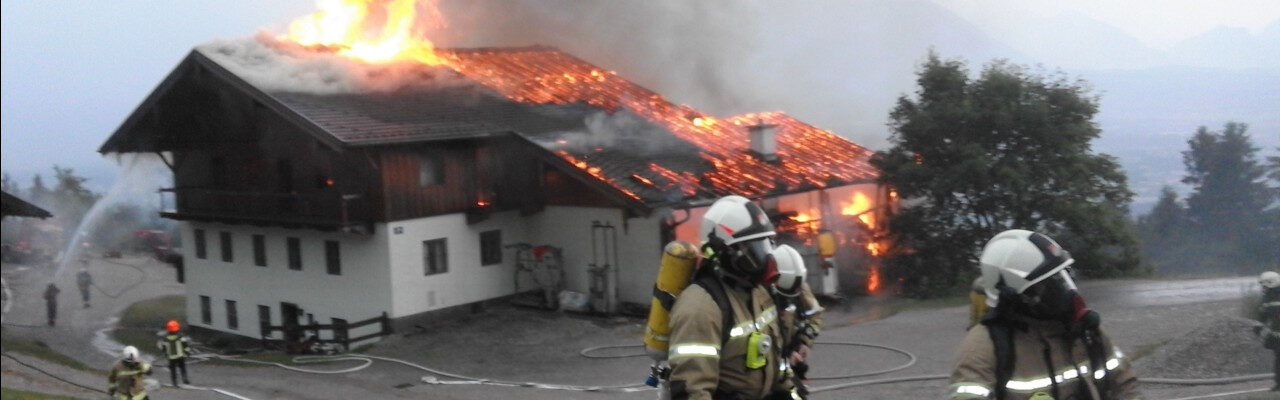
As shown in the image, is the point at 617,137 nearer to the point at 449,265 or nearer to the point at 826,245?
the point at 449,265

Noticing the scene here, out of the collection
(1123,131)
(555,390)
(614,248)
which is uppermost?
(1123,131)

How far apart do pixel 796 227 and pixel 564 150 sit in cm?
541

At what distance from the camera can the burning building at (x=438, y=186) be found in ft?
73.0

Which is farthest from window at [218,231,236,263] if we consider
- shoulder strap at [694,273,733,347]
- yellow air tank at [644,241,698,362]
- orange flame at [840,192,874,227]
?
shoulder strap at [694,273,733,347]

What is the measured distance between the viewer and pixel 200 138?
86.7 ft

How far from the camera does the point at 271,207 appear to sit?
24.3 metres

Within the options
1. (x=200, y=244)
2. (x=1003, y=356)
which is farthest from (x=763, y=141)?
(x=1003, y=356)

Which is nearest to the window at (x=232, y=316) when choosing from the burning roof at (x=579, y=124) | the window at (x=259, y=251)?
the window at (x=259, y=251)

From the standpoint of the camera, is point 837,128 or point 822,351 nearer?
point 822,351

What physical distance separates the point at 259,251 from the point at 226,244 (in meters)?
1.54

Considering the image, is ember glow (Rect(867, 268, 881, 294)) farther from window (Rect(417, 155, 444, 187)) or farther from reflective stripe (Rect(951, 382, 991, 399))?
reflective stripe (Rect(951, 382, 991, 399))

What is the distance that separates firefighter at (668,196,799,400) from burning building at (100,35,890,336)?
1583 cm

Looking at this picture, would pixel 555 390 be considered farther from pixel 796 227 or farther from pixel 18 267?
pixel 18 267

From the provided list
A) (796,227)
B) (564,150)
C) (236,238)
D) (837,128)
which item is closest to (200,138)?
(236,238)
